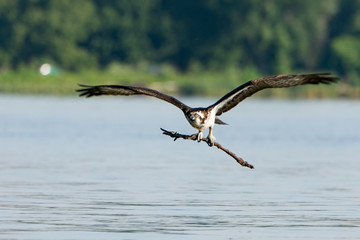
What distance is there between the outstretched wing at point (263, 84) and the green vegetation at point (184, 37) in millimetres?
69637

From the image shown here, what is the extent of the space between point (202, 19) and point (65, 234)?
3251 inches

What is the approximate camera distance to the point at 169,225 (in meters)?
15.0

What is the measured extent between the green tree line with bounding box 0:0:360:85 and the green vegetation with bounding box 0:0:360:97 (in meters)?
0.07

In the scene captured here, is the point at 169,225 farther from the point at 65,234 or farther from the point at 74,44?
the point at 74,44

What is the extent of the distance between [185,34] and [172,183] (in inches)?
3037

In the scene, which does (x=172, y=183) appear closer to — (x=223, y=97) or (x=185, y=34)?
(x=223, y=97)

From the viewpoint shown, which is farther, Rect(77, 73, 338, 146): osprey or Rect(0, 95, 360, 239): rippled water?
Rect(77, 73, 338, 146): osprey

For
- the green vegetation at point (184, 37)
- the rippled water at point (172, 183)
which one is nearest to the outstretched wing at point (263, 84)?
the rippled water at point (172, 183)

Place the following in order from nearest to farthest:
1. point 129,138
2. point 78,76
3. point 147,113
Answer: point 129,138 < point 147,113 < point 78,76

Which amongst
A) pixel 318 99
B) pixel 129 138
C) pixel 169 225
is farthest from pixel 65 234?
pixel 318 99

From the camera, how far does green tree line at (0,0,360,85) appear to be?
9081 centimetres

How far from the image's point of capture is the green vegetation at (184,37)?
297ft

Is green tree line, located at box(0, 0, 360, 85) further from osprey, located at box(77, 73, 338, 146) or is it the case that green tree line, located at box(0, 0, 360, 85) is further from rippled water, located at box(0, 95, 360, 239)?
osprey, located at box(77, 73, 338, 146)

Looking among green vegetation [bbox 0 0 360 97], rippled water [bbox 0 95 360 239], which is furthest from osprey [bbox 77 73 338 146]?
green vegetation [bbox 0 0 360 97]
